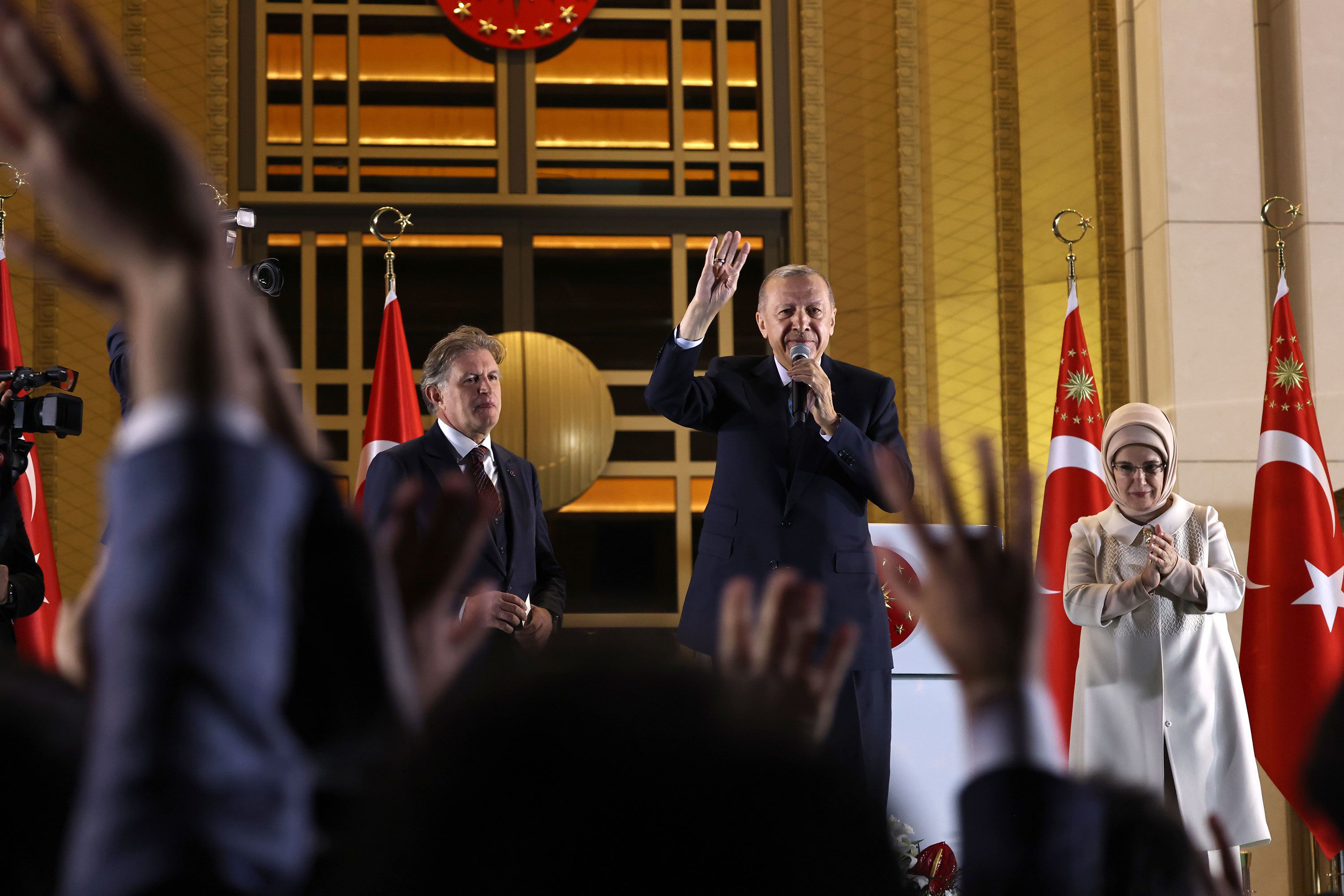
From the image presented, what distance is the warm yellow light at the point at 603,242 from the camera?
20.9 feet

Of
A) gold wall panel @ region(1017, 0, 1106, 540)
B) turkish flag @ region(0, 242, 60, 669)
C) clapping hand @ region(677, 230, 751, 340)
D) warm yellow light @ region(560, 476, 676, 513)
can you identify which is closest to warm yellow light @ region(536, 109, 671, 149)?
warm yellow light @ region(560, 476, 676, 513)

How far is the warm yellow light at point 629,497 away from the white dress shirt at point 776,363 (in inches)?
112

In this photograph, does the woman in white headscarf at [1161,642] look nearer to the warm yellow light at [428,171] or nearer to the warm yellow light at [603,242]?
the warm yellow light at [603,242]

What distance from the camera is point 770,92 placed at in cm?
642

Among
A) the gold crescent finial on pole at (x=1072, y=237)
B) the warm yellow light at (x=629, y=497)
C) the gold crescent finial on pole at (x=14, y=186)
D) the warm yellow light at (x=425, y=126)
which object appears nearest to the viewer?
the gold crescent finial on pole at (x=14, y=186)

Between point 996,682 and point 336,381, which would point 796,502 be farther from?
point 336,381

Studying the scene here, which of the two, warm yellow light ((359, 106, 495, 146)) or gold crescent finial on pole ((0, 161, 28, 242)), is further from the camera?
warm yellow light ((359, 106, 495, 146))

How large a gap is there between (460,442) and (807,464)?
97 centimetres

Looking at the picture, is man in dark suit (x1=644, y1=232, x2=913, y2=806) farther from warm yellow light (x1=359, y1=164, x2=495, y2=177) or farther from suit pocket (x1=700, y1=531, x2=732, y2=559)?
warm yellow light (x1=359, y1=164, x2=495, y2=177)

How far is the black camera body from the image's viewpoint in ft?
10.3

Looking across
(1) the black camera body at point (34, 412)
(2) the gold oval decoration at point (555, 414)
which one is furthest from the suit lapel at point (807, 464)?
(2) the gold oval decoration at point (555, 414)

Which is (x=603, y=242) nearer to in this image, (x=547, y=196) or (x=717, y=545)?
(x=547, y=196)

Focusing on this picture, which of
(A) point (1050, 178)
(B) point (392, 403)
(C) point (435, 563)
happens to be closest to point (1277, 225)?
(A) point (1050, 178)

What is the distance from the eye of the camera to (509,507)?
3582mm
